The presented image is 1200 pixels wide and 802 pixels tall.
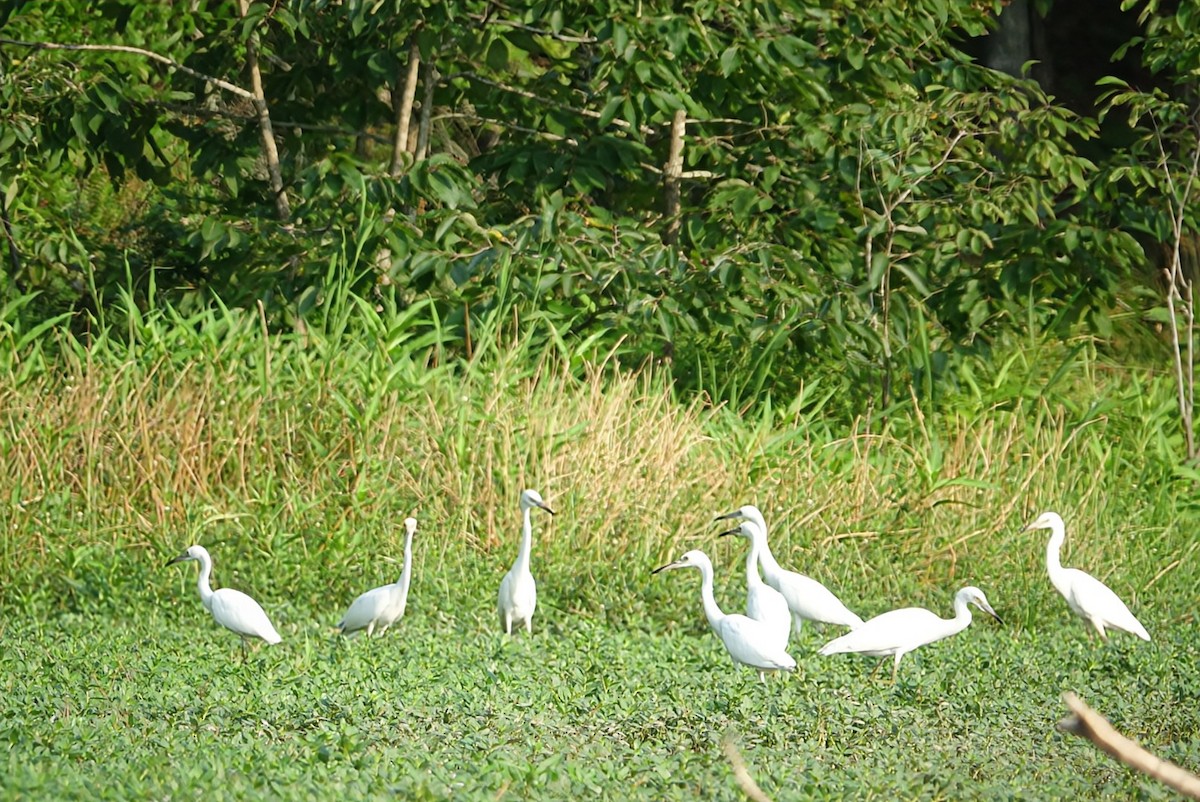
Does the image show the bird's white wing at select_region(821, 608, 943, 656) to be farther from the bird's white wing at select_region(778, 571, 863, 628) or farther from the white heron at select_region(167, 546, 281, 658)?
the white heron at select_region(167, 546, 281, 658)

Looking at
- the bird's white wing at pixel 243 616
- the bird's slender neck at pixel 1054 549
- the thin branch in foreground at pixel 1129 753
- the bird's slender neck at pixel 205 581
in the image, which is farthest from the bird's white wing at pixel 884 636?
the thin branch in foreground at pixel 1129 753

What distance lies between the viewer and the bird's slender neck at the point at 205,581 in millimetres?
5957

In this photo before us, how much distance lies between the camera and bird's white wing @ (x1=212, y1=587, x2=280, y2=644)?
223 inches

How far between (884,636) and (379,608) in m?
1.86

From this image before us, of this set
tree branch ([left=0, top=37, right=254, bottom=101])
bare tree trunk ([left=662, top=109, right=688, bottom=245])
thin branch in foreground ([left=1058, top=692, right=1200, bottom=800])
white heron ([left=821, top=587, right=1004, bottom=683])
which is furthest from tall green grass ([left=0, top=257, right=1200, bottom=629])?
thin branch in foreground ([left=1058, top=692, right=1200, bottom=800])

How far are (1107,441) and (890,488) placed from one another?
1.89m

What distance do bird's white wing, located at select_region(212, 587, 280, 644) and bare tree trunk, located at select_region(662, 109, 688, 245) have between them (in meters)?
4.19

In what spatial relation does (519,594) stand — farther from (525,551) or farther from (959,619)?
(959,619)

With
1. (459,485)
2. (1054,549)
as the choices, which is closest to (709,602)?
(459,485)

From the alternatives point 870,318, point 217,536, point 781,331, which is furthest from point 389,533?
point 870,318

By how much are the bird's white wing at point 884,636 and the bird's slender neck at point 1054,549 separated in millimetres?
A: 1345

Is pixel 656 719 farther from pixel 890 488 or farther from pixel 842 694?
pixel 890 488

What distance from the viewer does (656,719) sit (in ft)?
16.0

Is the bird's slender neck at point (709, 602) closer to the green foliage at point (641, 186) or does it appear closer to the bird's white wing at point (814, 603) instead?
the bird's white wing at point (814, 603)
